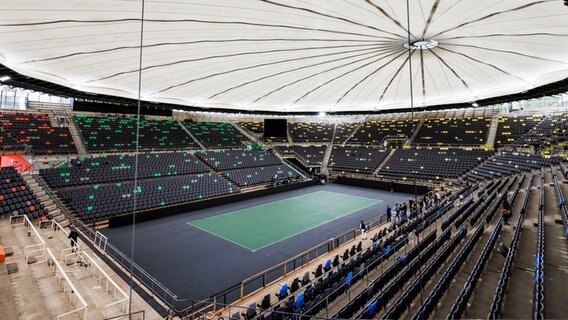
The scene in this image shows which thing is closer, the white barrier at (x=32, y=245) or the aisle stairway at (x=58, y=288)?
the aisle stairway at (x=58, y=288)

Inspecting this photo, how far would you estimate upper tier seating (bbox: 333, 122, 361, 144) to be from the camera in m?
43.9

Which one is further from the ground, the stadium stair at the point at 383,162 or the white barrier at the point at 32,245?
the stadium stair at the point at 383,162

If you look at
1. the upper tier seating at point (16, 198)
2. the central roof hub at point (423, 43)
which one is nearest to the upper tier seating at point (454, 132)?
the central roof hub at point (423, 43)

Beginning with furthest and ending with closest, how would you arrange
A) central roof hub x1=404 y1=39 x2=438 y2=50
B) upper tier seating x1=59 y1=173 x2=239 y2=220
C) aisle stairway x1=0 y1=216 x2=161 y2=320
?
upper tier seating x1=59 y1=173 x2=239 y2=220
central roof hub x1=404 y1=39 x2=438 y2=50
aisle stairway x1=0 y1=216 x2=161 y2=320

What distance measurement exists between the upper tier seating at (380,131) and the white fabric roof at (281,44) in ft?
69.8

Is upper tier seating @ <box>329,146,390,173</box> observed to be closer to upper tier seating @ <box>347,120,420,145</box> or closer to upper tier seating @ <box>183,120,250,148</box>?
upper tier seating @ <box>347,120,420,145</box>

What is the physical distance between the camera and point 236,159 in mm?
32250

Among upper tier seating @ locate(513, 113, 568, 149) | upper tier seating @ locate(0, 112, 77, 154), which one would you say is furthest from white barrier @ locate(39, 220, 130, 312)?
upper tier seating @ locate(513, 113, 568, 149)

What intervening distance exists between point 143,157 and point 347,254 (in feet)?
72.6

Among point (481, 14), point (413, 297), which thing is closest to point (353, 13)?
point (481, 14)

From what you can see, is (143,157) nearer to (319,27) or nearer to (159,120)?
(159,120)

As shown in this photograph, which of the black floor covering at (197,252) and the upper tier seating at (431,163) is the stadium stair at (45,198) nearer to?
the black floor covering at (197,252)

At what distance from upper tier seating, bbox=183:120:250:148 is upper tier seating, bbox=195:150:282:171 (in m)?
2.58

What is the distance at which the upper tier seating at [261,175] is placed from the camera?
27844 mm
